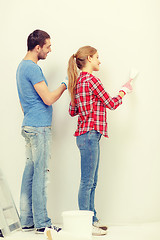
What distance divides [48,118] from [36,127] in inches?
4.2

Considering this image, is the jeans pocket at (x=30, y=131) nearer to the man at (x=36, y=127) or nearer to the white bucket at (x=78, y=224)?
the man at (x=36, y=127)

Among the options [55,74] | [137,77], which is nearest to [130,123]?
[137,77]

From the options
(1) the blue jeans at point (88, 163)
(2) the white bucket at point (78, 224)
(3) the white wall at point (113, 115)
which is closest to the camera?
(2) the white bucket at point (78, 224)

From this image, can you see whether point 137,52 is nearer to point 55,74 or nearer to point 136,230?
point 55,74

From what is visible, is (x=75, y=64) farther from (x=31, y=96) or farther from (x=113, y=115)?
(x=113, y=115)

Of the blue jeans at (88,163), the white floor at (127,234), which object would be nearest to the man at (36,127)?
the white floor at (127,234)

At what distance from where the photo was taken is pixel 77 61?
7.46 ft

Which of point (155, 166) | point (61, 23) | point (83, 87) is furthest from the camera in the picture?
point (61, 23)

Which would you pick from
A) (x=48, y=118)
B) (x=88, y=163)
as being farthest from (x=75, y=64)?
(x=88, y=163)

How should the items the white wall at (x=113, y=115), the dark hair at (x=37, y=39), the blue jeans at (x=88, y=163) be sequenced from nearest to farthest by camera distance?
the blue jeans at (x=88, y=163) → the dark hair at (x=37, y=39) → the white wall at (x=113, y=115)

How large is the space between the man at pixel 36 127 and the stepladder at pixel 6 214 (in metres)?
0.12

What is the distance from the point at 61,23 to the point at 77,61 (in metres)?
0.47

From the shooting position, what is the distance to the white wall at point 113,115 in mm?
2436

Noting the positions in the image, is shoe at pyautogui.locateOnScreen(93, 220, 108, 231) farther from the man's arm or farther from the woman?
the man's arm
